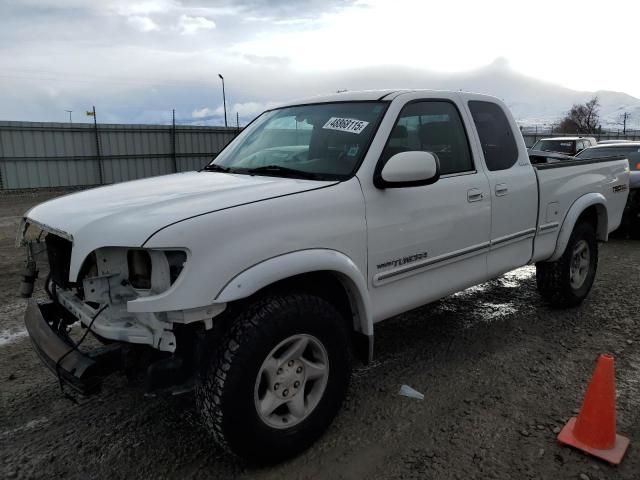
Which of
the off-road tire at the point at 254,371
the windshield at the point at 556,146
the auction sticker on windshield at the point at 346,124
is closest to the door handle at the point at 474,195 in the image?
the auction sticker on windshield at the point at 346,124

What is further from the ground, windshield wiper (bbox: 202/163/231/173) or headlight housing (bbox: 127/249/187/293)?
windshield wiper (bbox: 202/163/231/173)

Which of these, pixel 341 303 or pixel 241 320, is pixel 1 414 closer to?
pixel 241 320

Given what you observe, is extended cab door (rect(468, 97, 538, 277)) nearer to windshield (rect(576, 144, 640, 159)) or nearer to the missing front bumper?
the missing front bumper

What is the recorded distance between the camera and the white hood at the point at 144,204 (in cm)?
233

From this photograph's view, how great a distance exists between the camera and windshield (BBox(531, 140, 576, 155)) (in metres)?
16.7

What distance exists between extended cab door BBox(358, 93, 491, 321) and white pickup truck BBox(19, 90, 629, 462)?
12 mm

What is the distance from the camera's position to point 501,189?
3.86 meters

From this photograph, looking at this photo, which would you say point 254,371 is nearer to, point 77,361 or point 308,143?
point 77,361

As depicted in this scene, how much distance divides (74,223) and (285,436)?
1483 mm

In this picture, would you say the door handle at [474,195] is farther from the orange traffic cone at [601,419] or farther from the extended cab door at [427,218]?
the orange traffic cone at [601,419]

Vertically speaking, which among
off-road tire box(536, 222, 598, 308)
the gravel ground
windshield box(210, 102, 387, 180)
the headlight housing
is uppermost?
windshield box(210, 102, 387, 180)

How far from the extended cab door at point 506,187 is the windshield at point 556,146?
1374cm

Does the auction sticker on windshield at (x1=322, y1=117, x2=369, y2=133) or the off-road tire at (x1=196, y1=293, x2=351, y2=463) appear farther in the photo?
the auction sticker on windshield at (x1=322, y1=117, x2=369, y2=133)

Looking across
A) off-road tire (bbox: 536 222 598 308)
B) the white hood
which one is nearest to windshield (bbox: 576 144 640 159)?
off-road tire (bbox: 536 222 598 308)
